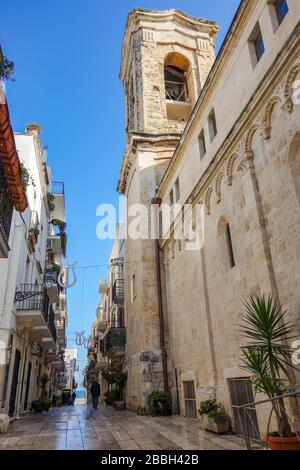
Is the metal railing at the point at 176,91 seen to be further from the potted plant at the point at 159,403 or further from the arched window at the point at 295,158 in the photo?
the potted plant at the point at 159,403

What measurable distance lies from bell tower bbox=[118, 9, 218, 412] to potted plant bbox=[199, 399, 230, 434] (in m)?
5.09

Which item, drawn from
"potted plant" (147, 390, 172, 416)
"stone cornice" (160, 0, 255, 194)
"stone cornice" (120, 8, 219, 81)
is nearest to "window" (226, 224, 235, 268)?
"stone cornice" (160, 0, 255, 194)

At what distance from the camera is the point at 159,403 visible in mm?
12430

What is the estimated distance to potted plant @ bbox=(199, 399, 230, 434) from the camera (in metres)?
7.77

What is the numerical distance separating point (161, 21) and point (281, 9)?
18.6m

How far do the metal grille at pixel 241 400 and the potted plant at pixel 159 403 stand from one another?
4935 millimetres

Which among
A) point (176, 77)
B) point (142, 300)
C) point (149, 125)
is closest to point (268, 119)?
point (142, 300)

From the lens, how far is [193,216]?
37.7ft

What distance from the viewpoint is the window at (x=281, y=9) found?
7287 mm

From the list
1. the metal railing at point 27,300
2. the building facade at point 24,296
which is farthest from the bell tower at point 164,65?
the metal railing at point 27,300

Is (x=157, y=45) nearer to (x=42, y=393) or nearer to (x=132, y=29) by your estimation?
(x=132, y=29)

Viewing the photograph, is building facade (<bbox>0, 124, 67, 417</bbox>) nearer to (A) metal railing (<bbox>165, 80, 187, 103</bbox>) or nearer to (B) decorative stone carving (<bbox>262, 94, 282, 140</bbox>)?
(B) decorative stone carving (<bbox>262, 94, 282, 140</bbox>)

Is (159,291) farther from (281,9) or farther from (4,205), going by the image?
(281,9)
